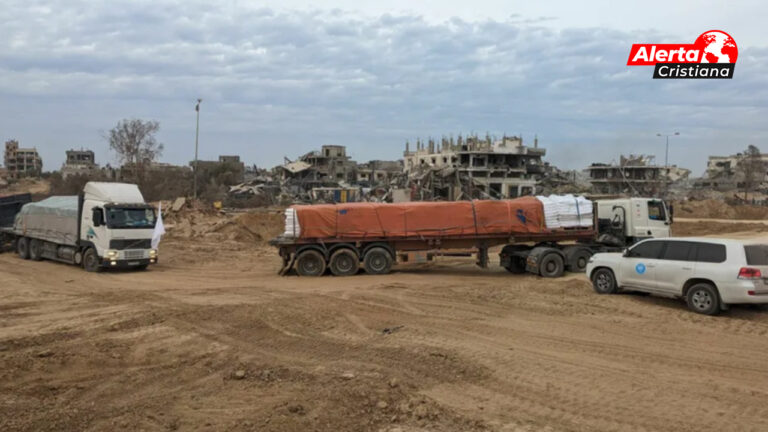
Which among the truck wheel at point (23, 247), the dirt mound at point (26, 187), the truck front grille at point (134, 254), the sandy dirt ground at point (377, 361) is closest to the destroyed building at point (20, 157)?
the dirt mound at point (26, 187)

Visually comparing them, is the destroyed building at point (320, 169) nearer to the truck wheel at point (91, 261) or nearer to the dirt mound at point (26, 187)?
the dirt mound at point (26, 187)

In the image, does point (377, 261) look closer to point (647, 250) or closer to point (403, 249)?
point (403, 249)

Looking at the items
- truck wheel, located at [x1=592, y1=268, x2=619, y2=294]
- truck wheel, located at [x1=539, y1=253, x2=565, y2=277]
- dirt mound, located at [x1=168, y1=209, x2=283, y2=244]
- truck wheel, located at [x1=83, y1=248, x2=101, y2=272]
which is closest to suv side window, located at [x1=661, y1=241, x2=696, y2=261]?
truck wheel, located at [x1=592, y1=268, x2=619, y2=294]

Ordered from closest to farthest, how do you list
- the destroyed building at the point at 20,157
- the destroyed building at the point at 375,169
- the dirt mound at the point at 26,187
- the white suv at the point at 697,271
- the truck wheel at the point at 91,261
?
the white suv at the point at 697,271, the truck wheel at the point at 91,261, the dirt mound at the point at 26,187, the destroyed building at the point at 375,169, the destroyed building at the point at 20,157

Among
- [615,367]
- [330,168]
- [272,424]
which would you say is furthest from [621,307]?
[330,168]

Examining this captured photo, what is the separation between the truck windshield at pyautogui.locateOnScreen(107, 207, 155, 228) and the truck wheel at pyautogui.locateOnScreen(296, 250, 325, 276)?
659cm

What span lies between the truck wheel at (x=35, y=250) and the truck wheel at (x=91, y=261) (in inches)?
168

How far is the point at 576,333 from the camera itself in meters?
11.0

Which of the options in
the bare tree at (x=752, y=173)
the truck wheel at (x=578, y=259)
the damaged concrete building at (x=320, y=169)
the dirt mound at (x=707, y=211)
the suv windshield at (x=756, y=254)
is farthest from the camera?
the damaged concrete building at (x=320, y=169)

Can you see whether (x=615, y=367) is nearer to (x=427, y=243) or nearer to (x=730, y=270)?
(x=730, y=270)

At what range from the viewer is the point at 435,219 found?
19688 millimetres

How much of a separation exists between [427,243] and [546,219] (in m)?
4.30

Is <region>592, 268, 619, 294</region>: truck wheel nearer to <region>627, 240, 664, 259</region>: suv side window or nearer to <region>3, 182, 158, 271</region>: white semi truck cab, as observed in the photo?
<region>627, 240, 664, 259</region>: suv side window

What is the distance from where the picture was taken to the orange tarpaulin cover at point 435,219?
19516 mm
